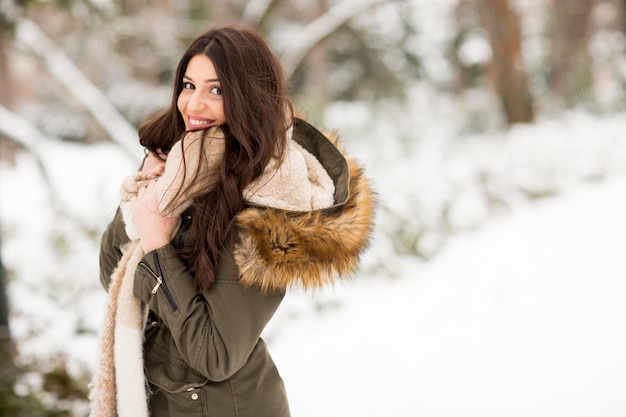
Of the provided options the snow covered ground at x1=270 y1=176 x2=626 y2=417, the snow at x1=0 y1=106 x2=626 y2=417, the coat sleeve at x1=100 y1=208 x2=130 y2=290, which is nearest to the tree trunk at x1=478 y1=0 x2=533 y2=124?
the snow at x1=0 y1=106 x2=626 y2=417

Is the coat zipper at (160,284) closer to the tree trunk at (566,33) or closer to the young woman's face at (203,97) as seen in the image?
the young woman's face at (203,97)

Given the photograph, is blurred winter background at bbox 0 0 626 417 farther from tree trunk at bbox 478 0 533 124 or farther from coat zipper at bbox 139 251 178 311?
coat zipper at bbox 139 251 178 311

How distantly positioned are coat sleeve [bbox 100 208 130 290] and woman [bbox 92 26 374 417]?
18 cm

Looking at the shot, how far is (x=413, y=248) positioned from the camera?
6.45 m

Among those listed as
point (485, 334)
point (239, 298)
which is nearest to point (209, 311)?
point (239, 298)

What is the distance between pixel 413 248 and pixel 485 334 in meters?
2.13

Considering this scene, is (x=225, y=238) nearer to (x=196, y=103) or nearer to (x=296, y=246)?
(x=296, y=246)

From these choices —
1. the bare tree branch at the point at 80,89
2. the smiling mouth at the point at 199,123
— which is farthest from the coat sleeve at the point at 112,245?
the bare tree branch at the point at 80,89

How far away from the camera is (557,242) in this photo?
5.80 metres

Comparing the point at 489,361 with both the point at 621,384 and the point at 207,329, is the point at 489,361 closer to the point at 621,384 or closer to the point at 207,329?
the point at 621,384

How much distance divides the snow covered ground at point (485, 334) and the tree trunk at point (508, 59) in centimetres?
407

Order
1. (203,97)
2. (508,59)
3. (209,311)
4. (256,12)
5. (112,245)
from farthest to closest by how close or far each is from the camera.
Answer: (508,59) < (256,12) < (112,245) < (203,97) < (209,311)

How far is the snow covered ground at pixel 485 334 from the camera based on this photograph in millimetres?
3521

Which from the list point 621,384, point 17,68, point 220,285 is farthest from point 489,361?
point 17,68
